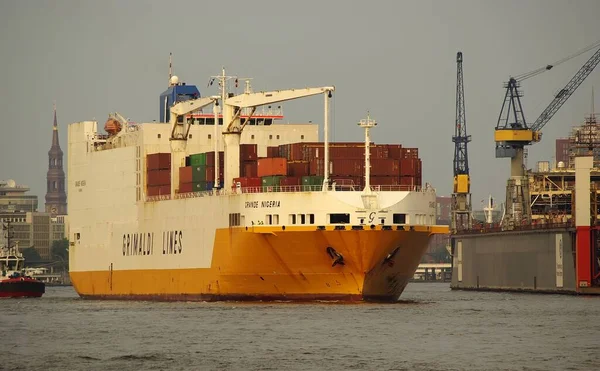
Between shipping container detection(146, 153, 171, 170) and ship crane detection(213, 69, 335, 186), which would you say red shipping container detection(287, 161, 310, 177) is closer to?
ship crane detection(213, 69, 335, 186)

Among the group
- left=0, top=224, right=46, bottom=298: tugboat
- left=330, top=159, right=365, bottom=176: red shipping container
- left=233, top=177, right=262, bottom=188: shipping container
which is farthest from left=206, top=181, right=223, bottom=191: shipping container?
left=0, top=224, right=46, bottom=298: tugboat

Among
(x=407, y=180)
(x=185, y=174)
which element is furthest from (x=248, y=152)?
(x=407, y=180)

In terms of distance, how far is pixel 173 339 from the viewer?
2430 inches

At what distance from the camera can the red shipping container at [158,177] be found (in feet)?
294

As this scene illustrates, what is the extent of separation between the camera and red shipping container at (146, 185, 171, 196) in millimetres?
89562

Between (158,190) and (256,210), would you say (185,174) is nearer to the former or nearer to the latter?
(158,190)

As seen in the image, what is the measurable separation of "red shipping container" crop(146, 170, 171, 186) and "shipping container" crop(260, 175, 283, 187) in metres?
10.8

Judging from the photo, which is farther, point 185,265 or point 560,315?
point 185,265

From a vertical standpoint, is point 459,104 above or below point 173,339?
above

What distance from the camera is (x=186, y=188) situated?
87312 mm

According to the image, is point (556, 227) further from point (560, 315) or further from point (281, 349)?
point (281, 349)

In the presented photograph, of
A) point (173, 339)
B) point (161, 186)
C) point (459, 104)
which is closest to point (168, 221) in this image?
point (161, 186)

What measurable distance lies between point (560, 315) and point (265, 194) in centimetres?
1471

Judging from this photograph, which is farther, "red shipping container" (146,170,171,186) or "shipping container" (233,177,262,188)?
"red shipping container" (146,170,171,186)
